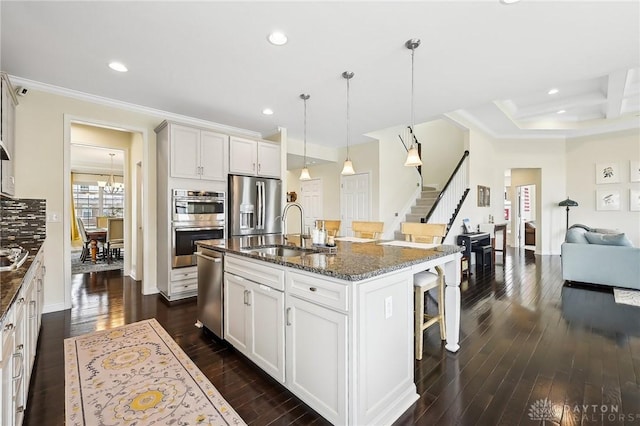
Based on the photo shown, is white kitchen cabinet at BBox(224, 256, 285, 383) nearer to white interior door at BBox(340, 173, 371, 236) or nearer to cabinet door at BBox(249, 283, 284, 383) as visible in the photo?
cabinet door at BBox(249, 283, 284, 383)

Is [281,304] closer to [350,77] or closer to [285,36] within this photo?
[285,36]

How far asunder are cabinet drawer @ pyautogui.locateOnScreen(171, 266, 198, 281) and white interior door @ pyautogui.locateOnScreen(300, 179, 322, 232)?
366 centimetres

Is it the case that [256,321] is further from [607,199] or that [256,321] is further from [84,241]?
[607,199]

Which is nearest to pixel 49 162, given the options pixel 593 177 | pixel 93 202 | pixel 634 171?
pixel 93 202

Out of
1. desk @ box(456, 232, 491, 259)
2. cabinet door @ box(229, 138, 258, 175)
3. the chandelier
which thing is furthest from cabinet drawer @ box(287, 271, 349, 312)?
the chandelier

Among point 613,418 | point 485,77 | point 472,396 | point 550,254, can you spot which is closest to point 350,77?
point 485,77

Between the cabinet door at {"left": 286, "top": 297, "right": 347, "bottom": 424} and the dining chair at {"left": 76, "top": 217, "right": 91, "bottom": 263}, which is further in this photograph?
the dining chair at {"left": 76, "top": 217, "right": 91, "bottom": 263}

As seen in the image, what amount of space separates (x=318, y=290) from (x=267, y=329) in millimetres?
646

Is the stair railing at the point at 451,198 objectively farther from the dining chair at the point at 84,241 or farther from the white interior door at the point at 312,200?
the dining chair at the point at 84,241

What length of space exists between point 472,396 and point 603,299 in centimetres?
332

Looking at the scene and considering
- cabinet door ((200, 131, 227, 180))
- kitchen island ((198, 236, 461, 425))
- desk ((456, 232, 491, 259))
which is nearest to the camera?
kitchen island ((198, 236, 461, 425))

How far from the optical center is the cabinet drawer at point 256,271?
6.04ft

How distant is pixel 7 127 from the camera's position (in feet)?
8.86

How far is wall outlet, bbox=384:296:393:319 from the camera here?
159cm
